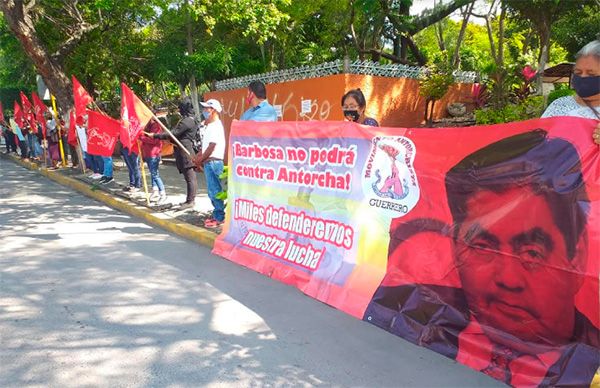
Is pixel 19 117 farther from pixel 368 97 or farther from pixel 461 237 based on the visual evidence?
pixel 461 237

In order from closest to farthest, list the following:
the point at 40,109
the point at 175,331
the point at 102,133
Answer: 1. the point at 175,331
2. the point at 102,133
3. the point at 40,109

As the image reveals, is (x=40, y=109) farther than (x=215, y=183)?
Yes

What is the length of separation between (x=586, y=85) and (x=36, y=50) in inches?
481

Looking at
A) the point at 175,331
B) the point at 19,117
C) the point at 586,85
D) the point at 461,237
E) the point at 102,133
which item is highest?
the point at 19,117

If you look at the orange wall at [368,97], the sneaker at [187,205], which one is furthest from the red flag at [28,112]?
the sneaker at [187,205]

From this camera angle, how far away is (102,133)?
8.80 m

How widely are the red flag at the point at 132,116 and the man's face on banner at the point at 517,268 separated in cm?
561

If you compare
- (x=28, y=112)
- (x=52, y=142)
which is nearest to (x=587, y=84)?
(x=52, y=142)

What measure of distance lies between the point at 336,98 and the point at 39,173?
386 inches

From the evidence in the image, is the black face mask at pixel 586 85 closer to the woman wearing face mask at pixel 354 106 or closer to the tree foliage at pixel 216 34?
the woman wearing face mask at pixel 354 106

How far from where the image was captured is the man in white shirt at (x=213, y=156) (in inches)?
250

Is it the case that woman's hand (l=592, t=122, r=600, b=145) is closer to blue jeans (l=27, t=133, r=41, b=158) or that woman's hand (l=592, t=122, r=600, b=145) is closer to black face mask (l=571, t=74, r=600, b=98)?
black face mask (l=571, t=74, r=600, b=98)

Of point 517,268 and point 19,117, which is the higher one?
point 19,117

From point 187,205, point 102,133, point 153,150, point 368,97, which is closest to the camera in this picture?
point 187,205
